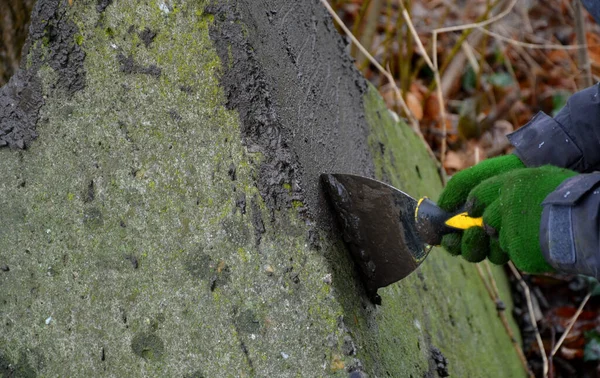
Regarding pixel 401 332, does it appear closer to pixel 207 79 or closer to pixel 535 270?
pixel 535 270

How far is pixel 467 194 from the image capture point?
4.66 ft

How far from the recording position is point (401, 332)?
60.8 inches

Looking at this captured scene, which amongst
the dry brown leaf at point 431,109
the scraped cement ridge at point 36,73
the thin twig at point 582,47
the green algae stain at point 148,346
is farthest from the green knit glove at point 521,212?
the thin twig at point 582,47

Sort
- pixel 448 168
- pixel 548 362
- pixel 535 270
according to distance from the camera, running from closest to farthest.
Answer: pixel 535 270, pixel 548 362, pixel 448 168

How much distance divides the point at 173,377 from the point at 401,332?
61 centimetres

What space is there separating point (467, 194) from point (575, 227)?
0.34 meters

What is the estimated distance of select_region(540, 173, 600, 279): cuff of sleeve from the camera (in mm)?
1079

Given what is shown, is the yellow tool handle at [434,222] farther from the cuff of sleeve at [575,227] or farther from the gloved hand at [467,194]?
the cuff of sleeve at [575,227]

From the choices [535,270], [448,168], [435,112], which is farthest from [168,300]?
[435,112]

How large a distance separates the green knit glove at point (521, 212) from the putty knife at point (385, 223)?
0.34 ft

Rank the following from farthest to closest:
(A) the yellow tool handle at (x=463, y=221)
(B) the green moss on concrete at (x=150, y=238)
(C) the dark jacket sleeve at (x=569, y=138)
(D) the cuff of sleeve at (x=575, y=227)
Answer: (C) the dark jacket sleeve at (x=569, y=138) < (A) the yellow tool handle at (x=463, y=221) < (B) the green moss on concrete at (x=150, y=238) < (D) the cuff of sleeve at (x=575, y=227)

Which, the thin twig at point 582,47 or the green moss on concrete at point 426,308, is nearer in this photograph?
the green moss on concrete at point 426,308

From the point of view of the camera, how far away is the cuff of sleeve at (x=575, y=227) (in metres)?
1.08

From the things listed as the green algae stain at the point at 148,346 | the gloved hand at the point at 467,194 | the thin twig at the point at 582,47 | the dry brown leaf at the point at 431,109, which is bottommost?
the thin twig at the point at 582,47
